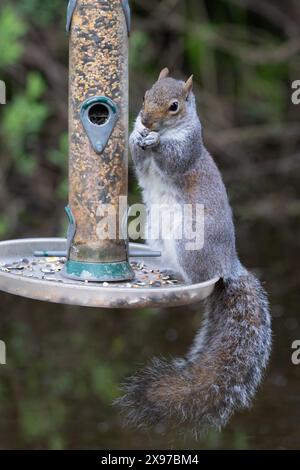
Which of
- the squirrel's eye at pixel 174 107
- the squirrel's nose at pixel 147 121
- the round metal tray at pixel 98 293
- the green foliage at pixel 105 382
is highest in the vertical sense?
the squirrel's eye at pixel 174 107

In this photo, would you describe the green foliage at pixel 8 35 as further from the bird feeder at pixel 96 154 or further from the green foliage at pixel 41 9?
the bird feeder at pixel 96 154

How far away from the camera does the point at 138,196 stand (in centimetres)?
428

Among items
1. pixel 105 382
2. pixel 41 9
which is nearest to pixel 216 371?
pixel 105 382

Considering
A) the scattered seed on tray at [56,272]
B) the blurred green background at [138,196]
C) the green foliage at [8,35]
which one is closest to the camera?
the scattered seed on tray at [56,272]

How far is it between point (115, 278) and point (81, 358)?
1.77m

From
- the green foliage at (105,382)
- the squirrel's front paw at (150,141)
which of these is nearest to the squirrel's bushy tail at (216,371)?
the squirrel's front paw at (150,141)

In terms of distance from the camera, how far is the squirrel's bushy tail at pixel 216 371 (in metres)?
2.12

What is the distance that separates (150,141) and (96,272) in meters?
0.29

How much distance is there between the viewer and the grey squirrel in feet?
7.19

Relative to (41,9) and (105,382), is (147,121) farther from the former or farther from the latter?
(41,9)

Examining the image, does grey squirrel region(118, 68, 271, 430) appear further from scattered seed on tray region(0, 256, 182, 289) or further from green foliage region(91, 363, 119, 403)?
green foliage region(91, 363, 119, 403)

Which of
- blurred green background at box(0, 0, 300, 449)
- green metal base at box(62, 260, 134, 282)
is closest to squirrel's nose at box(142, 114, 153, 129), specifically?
green metal base at box(62, 260, 134, 282)

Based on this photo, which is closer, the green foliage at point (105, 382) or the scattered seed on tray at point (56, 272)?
the scattered seed on tray at point (56, 272)

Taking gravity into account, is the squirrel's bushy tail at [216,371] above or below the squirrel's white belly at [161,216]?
below
